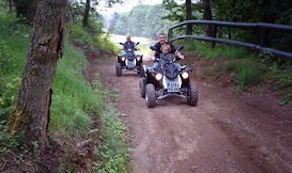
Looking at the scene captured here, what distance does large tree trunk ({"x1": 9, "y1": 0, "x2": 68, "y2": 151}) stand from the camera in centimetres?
478

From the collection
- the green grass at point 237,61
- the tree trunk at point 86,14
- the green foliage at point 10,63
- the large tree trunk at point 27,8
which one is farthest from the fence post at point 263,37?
the tree trunk at point 86,14

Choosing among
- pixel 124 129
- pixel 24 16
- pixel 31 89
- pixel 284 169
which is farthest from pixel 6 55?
pixel 24 16

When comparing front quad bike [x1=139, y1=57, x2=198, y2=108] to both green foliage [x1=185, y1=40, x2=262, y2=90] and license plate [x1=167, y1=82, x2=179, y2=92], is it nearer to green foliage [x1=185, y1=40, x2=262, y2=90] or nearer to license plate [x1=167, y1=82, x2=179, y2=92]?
license plate [x1=167, y1=82, x2=179, y2=92]

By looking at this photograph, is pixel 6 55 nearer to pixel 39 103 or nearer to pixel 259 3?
pixel 39 103

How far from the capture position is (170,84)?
33.3 ft

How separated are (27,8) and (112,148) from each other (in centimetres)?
888

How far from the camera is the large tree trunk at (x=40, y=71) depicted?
478cm

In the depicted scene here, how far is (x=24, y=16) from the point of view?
47.9ft

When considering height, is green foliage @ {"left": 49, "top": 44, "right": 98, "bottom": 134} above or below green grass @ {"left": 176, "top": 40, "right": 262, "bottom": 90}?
below

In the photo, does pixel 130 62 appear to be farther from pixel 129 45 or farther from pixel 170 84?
pixel 170 84

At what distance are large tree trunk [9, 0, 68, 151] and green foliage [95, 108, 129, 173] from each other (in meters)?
1.07

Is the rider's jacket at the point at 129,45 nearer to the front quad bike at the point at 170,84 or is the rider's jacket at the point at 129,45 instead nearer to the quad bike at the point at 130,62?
the quad bike at the point at 130,62

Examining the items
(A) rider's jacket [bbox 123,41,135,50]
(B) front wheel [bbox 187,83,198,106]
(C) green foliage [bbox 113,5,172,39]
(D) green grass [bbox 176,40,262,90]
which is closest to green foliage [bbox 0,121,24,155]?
(B) front wheel [bbox 187,83,198,106]

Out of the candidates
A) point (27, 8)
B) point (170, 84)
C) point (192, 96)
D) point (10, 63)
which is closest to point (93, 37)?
point (27, 8)
